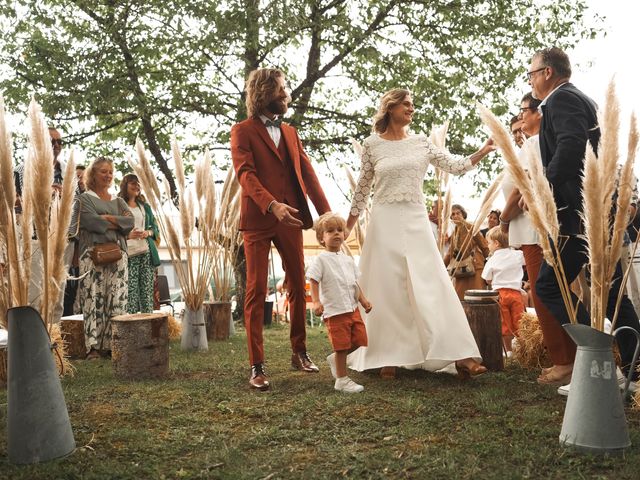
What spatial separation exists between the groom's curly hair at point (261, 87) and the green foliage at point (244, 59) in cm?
345

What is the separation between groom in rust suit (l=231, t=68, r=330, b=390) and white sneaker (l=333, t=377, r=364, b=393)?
373 mm

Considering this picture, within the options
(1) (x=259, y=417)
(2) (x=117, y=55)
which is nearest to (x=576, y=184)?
(1) (x=259, y=417)

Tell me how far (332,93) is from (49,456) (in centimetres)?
724

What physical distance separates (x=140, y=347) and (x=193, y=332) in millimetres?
1247

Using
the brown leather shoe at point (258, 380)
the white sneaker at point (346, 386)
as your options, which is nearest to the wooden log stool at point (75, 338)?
the brown leather shoe at point (258, 380)

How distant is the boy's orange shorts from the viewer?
3037 millimetres

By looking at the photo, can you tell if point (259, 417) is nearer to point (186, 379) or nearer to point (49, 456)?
point (49, 456)

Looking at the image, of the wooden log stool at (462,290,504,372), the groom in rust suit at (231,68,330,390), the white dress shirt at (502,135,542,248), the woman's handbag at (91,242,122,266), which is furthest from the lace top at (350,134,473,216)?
the woman's handbag at (91,242,122,266)

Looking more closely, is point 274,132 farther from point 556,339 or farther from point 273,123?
point 556,339

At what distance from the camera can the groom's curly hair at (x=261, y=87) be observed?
333cm

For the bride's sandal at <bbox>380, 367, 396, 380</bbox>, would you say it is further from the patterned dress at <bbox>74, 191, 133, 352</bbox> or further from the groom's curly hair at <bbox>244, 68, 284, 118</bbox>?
the patterned dress at <bbox>74, 191, 133, 352</bbox>

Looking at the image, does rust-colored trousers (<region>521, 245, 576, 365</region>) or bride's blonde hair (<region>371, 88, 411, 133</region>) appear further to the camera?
bride's blonde hair (<region>371, 88, 411, 133</region>)

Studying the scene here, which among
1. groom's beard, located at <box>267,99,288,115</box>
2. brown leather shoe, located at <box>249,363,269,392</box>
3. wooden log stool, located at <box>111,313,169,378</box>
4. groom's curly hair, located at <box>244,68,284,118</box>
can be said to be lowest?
brown leather shoe, located at <box>249,363,269,392</box>

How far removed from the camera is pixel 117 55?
7.30 metres
